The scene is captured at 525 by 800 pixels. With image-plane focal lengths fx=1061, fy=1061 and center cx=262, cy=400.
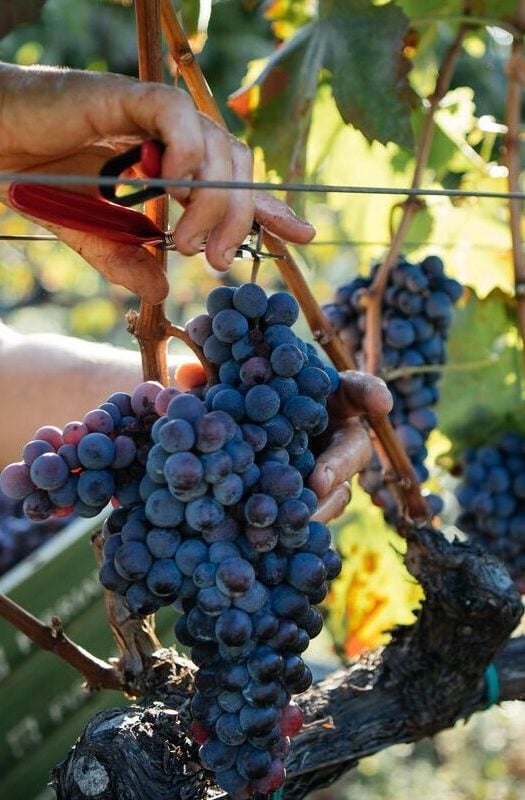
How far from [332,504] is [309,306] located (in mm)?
279

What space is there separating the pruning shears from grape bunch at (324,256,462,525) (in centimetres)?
57

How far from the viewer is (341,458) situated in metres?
0.91

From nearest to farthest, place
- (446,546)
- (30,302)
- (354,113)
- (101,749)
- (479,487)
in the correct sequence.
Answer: (101,749) < (446,546) < (354,113) < (479,487) < (30,302)

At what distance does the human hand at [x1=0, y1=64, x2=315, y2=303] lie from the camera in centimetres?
76

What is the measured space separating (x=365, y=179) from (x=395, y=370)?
487 mm

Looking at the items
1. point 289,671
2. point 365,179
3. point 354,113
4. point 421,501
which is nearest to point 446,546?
point 421,501

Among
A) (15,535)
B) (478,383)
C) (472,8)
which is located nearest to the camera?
(472,8)

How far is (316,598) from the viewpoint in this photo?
827mm

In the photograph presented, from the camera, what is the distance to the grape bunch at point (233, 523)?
0.77 m

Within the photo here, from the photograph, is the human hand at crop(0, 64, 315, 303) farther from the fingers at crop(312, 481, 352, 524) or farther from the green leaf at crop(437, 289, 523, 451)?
the green leaf at crop(437, 289, 523, 451)

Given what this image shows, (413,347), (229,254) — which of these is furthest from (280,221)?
(413,347)

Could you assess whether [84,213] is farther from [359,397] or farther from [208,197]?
[359,397]

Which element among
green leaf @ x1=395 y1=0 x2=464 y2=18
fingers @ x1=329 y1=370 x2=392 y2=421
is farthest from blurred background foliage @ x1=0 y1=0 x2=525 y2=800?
fingers @ x1=329 y1=370 x2=392 y2=421

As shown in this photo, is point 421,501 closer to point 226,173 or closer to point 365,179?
point 226,173
